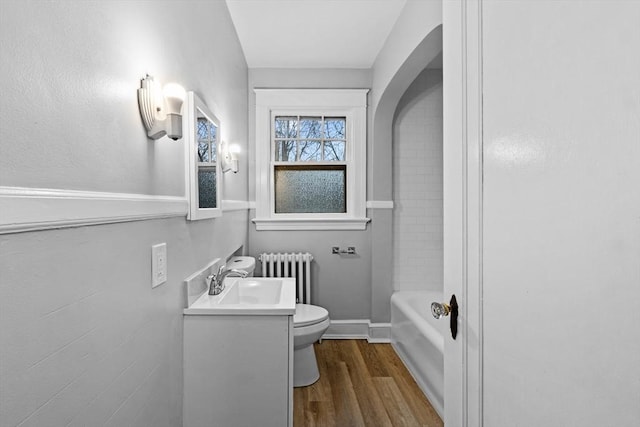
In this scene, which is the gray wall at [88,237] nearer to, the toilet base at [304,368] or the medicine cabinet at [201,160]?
the medicine cabinet at [201,160]

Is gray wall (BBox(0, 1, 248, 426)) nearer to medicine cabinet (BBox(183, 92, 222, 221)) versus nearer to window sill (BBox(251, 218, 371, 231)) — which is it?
medicine cabinet (BBox(183, 92, 222, 221))

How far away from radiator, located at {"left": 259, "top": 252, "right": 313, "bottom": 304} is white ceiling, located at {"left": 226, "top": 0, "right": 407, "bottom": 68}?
1773 mm

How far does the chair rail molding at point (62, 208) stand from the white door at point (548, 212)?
90 centimetres

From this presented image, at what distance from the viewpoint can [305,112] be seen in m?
3.70

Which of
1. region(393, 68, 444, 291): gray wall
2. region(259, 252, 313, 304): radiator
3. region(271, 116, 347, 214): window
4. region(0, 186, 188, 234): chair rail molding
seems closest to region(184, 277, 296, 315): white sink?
region(0, 186, 188, 234): chair rail molding

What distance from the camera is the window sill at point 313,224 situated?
363 centimetres

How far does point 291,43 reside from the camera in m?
3.14

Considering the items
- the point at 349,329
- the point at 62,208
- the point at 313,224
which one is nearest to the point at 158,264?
the point at 62,208

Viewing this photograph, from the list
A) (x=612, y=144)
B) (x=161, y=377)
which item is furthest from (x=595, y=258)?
(x=161, y=377)

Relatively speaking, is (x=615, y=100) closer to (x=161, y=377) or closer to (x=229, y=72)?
(x=161, y=377)

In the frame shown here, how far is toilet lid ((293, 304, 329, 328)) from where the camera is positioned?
2649 millimetres

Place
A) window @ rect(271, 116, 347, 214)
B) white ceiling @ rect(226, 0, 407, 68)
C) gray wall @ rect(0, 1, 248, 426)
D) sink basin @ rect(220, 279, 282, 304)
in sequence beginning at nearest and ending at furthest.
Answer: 1. gray wall @ rect(0, 1, 248, 426)
2. sink basin @ rect(220, 279, 282, 304)
3. white ceiling @ rect(226, 0, 407, 68)
4. window @ rect(271, 116, 347, 214)

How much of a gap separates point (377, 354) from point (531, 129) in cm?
291

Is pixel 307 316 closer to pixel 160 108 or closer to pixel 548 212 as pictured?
pixel 160 108
